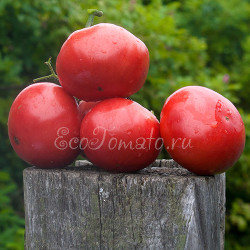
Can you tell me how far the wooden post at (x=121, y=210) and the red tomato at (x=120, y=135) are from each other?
0.06m

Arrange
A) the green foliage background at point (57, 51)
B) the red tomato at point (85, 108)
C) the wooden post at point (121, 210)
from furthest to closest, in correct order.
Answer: the green foliage background at point (57, 51)
the red tomato at point (85, 108)
the wooden post at point (121, 210)

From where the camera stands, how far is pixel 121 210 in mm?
1488

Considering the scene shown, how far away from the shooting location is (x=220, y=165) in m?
1.55

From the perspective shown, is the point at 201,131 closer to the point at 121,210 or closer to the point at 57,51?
the point at 121,210

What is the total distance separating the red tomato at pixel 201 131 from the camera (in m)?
1.52

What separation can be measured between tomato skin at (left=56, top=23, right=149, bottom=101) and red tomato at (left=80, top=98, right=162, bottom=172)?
63 mm

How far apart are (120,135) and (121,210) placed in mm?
242

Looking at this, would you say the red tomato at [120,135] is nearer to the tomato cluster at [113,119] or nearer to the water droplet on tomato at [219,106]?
the tomato cluster at [113,119]

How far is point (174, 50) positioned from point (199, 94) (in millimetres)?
2486

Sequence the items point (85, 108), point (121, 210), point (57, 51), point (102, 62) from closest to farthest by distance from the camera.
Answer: point (121, 210)
point (102, 62)
point (85, 108)
point (57, 51)

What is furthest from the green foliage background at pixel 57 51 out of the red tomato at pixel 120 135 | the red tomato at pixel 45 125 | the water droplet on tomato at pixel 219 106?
the water droplet on tomato at pixel 219 106

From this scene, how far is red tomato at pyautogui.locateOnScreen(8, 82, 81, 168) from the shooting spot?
5.35ft

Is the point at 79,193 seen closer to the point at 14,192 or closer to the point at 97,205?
the point at 97,205

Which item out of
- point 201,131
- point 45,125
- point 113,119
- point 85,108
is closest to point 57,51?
point 85,108
